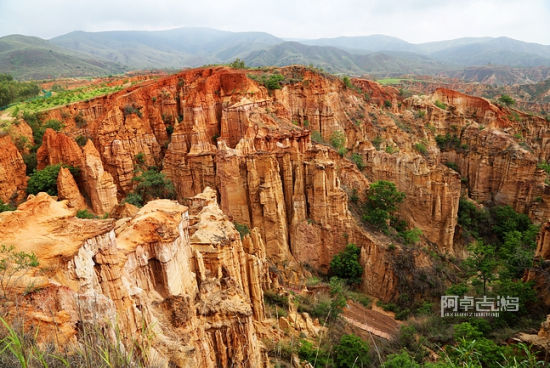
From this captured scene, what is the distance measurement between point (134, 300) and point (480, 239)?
28546mm

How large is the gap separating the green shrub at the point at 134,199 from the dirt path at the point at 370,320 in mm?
14585

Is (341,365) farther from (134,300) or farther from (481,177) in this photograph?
(481,177)

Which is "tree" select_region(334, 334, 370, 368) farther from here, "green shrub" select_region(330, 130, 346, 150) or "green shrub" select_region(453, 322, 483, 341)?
"green shrub" select_region(330, 130, 346, 150)

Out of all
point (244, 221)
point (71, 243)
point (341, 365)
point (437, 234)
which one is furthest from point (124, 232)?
point (437, 234)

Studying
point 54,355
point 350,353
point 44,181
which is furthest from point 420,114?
point 54,355

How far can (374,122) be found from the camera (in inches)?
1467

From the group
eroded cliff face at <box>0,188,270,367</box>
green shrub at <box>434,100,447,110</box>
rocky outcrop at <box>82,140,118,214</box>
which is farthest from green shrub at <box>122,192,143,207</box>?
green shrub at <box>434,100,447,110</box>

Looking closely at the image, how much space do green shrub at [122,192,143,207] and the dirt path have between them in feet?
47.9

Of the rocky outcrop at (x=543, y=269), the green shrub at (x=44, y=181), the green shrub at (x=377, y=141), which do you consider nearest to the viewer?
the rocky outcrop at (x=543, y=269)

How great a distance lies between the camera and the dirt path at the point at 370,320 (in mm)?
17938

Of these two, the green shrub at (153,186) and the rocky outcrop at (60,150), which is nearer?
the rocky outcrop at (60,150)

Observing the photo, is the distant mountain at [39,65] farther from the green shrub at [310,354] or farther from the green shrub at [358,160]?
the green shrub at [310,354]

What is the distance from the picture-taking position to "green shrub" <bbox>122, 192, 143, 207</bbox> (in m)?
22.6
